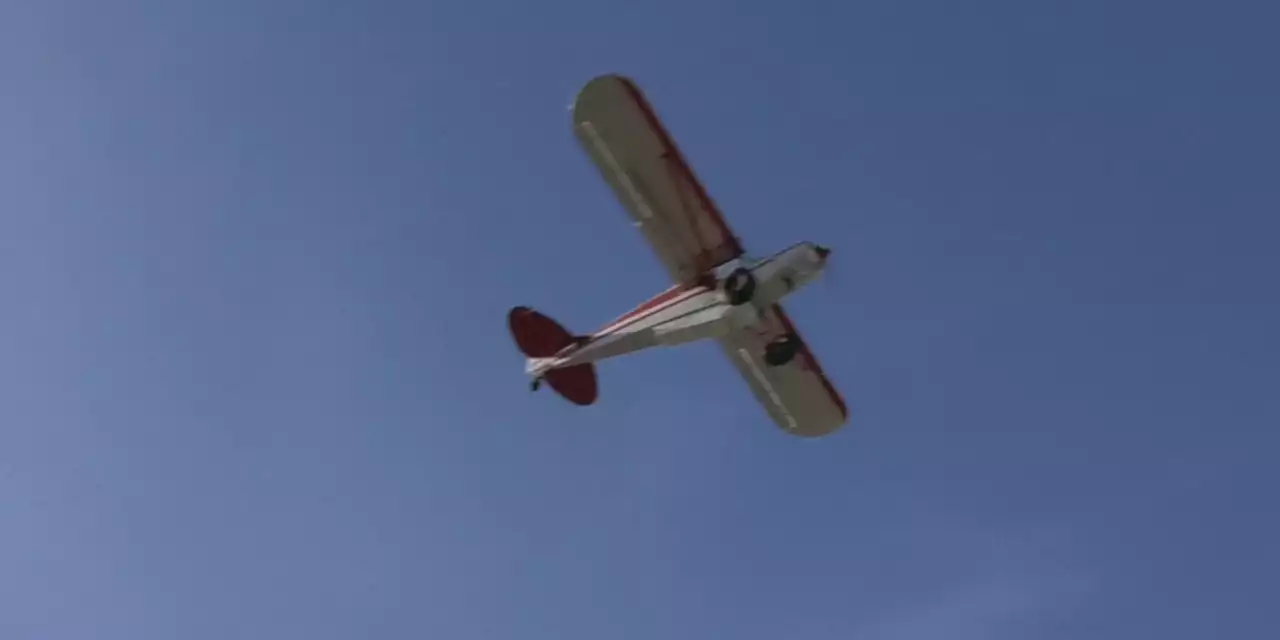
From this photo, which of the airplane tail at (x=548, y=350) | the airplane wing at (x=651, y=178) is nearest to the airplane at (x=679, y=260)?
the airplane wing at (x=651, y=178)

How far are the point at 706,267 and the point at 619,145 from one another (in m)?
2.89

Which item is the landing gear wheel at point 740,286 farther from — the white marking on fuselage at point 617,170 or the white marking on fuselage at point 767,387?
the white marking on fuselage at point 767,387

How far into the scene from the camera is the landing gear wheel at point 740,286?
22.7 metres

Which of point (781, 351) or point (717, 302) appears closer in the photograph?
point (717, 302)

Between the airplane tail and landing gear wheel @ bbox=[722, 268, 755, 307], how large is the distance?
4968 mm

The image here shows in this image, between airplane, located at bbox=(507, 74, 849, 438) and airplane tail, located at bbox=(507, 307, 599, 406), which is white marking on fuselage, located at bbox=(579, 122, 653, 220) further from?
airplane tail, located at bbox=(507, 307, 599, 406)

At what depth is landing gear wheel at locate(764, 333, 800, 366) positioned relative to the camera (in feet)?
80.6

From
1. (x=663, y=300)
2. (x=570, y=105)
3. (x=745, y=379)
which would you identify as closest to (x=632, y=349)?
(x=663, y=300)

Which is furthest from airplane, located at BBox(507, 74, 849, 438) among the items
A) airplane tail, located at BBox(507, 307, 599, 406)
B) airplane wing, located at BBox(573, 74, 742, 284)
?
airplane tail, located at BBox(507, 307, 599, 406)

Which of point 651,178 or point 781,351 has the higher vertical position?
point 651,178

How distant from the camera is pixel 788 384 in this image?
Answer: 2670 cm

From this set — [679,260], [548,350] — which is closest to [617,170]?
[679,260]

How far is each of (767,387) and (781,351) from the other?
7.42 feet

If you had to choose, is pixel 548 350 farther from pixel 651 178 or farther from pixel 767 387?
pixel 651 178
